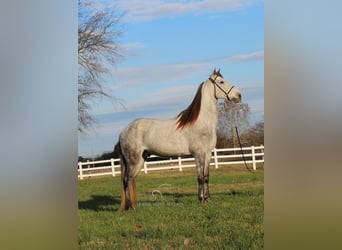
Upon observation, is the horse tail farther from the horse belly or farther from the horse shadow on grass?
the horse belly

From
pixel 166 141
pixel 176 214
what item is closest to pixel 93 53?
pixel 166 141

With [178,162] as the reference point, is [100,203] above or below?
below

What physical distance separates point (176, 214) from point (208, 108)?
812 mm

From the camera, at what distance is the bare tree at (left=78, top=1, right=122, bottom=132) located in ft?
14.5

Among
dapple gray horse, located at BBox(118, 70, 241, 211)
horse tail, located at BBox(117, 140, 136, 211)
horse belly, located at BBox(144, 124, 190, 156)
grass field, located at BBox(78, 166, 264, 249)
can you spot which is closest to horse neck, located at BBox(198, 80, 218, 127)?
dapple gray horse, located at BBox(118, 70, 241, 211)

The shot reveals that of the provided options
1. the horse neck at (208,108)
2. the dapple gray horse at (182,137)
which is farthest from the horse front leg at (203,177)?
the horse neck at (208,108)

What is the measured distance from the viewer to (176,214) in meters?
4.40

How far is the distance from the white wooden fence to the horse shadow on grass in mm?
179

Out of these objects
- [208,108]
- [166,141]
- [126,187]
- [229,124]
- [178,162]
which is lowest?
[126,187]

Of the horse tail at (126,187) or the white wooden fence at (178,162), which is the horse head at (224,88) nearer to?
the white wooden fence at (178,162)

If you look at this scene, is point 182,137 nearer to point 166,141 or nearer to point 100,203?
point 166,141
